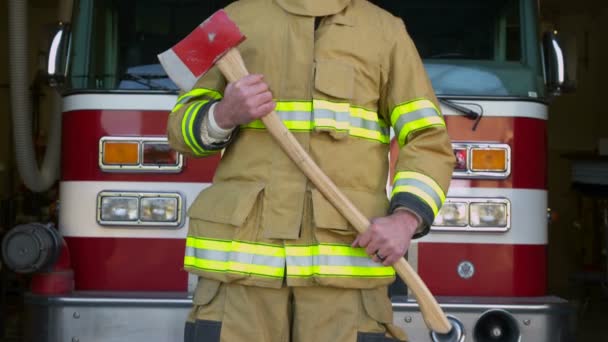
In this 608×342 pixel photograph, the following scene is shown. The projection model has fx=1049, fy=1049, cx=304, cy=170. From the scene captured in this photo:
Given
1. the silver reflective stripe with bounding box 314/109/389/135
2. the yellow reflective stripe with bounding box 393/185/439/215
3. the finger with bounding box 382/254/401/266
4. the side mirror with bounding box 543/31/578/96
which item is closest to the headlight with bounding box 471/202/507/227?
the side mirror with bounding box 543/31/578/96

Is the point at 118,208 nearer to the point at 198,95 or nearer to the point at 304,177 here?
the point at 198,95

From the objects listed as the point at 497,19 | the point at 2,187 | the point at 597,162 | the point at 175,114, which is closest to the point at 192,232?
the point at 175,114

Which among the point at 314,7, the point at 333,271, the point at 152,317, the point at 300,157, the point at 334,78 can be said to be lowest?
the point at 152,317

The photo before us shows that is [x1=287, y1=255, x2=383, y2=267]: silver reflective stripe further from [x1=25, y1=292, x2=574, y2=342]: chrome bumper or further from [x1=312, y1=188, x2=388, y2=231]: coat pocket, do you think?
[x1=25, y1=292, x2=574, y2=342]: chrome bumper

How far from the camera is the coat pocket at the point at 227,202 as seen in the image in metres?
2.70

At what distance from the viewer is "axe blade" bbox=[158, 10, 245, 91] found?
2.69 metres

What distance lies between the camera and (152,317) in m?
4.00

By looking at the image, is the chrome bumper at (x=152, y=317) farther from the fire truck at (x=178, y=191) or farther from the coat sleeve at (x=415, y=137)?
the coat sleeve at (x=415, y=137)

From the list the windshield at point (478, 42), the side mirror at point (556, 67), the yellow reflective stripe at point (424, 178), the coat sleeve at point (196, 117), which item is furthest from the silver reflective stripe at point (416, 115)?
the side mirror at point (556, 67)

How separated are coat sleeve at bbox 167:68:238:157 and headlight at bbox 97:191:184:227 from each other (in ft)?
4.80

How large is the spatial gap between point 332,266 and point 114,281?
6.10 feet

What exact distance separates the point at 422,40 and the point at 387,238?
2066mm

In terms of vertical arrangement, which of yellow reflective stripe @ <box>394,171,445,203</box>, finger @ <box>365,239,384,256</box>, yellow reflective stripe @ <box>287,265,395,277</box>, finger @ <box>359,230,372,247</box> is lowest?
yellow reflective stripe @ <box>287,265,395,277</box>

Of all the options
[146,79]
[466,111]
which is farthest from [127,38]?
[466,111]
